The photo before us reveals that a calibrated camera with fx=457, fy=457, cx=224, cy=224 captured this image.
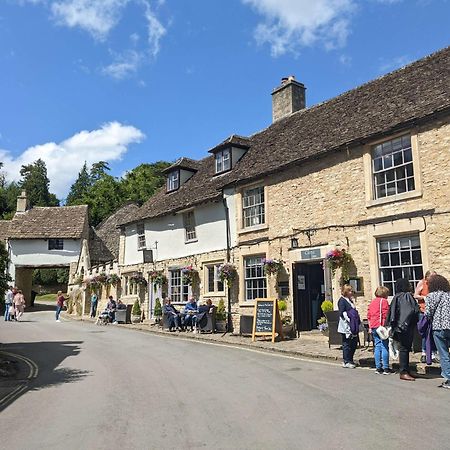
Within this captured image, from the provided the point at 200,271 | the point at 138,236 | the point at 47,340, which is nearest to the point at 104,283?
the point at 138,236

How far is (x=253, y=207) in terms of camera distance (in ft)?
59.9

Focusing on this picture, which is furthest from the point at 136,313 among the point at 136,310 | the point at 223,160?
the point at 223,160

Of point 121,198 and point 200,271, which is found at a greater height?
point 121,198

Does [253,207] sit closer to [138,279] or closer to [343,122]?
[343,122]

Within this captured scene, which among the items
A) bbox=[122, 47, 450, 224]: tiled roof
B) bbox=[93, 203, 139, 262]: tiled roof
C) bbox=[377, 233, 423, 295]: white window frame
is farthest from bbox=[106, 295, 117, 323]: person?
bbox=[377, 233, 423, 295]: white window frame

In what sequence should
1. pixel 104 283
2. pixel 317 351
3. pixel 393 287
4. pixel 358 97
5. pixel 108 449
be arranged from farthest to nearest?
pixel 104 283 → pixel 358 97 → pixel 393 287 → pixel 317 351 → pixel 108 449

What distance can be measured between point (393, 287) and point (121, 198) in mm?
51843

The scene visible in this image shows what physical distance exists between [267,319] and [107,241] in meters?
31.0

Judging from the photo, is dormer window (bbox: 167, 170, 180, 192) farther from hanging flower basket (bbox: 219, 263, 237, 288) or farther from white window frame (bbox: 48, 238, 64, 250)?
white window frame (bbox: 48, 238, 64, 250)

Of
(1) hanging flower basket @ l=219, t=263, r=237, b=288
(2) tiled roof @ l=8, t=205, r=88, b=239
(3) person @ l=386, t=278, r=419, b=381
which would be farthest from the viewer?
(2) tiled roof @ l=8, t=205, r=88, b=239

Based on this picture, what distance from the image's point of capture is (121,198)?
61.1 m

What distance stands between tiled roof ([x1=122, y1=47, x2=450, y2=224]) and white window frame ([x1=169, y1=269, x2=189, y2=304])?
3.10 m

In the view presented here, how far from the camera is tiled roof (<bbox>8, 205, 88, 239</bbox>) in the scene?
3972 centimetres

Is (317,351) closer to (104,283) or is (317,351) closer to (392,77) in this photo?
(392,77)
